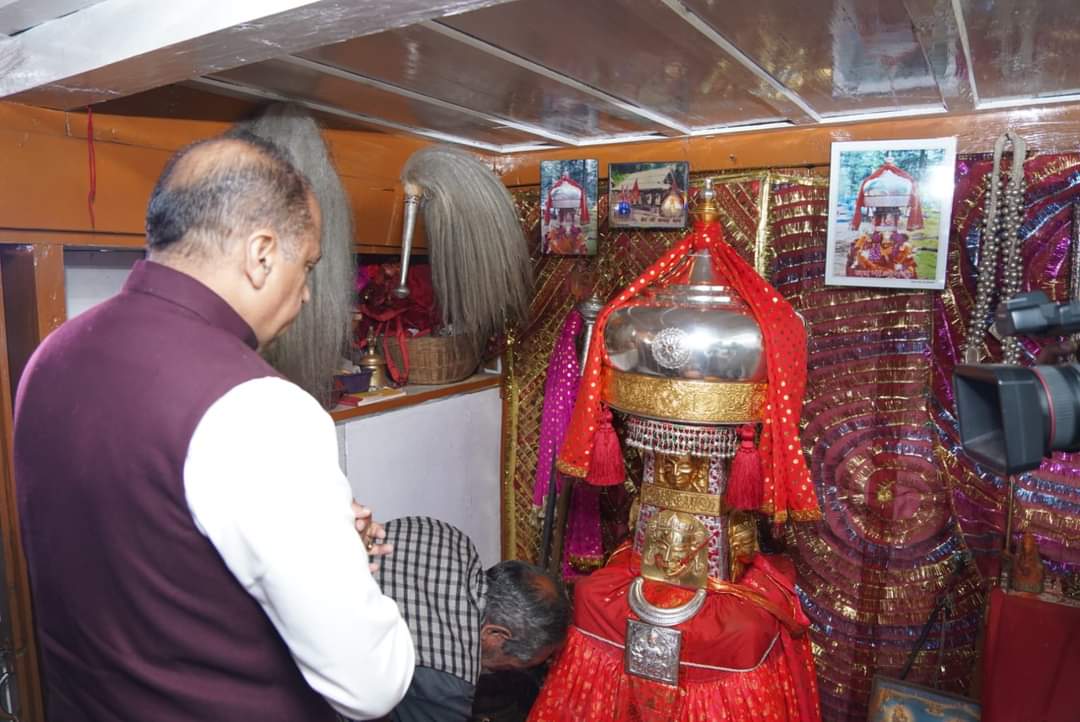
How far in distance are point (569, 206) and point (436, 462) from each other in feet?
3.49

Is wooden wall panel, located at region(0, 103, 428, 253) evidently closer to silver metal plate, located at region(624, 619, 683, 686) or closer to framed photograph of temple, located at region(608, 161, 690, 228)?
framed photograph of temple, located at region(608, 161, 690, 228)

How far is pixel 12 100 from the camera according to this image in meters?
1.58

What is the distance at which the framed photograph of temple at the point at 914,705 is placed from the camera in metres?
1.96

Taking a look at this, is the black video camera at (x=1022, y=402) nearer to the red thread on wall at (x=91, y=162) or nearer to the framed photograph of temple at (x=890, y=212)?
the framed photograph of temple at (x=890, y=212)

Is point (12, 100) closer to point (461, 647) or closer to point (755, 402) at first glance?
point (461, 647)

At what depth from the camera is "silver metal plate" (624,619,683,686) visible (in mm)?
1832

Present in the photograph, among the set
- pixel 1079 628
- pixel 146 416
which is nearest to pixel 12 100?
pixel 146 416

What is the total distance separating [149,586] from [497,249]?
5.88ft

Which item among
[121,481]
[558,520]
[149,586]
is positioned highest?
[121,481]

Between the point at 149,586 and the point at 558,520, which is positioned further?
the point at 558,520

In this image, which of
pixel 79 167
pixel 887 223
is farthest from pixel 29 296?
pixel 887 223

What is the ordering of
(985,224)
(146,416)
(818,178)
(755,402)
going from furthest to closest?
(818,178), (985,224), (755,402), (146,416)

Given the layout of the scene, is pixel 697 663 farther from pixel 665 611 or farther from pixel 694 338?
pixel 694 338

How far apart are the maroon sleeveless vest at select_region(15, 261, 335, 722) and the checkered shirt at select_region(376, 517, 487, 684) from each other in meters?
0.51
